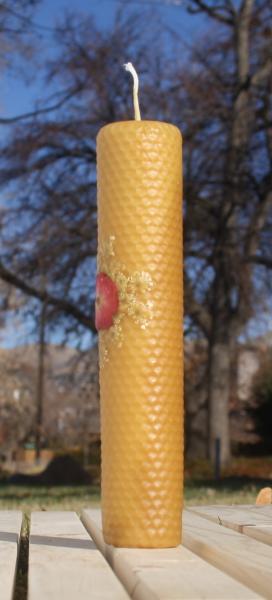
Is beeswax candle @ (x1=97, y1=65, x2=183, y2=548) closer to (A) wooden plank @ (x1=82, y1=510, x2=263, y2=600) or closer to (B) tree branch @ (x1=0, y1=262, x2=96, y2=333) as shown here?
(A) wooden plank @ (x1=82, y1=510, x2=263, y2=600)

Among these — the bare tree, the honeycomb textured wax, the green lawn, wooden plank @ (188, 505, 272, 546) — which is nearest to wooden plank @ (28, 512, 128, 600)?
the honeycomb textured wax

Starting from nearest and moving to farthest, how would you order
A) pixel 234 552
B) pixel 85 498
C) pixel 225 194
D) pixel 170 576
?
pixel 170 576, pixel 234 552, pixel 85 498, pixel 225 194

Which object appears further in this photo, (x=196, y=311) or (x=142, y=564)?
(x=196, y=311)

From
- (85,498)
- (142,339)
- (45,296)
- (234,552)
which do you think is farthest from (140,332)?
(45,296)

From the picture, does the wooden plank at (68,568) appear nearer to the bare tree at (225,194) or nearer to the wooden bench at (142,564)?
the wooden bench at (142,564)

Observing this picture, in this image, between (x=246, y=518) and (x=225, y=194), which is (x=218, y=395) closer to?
(x=225, y=194)

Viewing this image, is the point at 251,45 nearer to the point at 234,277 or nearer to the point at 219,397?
the point at 234,277

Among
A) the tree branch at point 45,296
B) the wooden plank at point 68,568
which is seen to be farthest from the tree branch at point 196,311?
the wooden plank at point 68,568
